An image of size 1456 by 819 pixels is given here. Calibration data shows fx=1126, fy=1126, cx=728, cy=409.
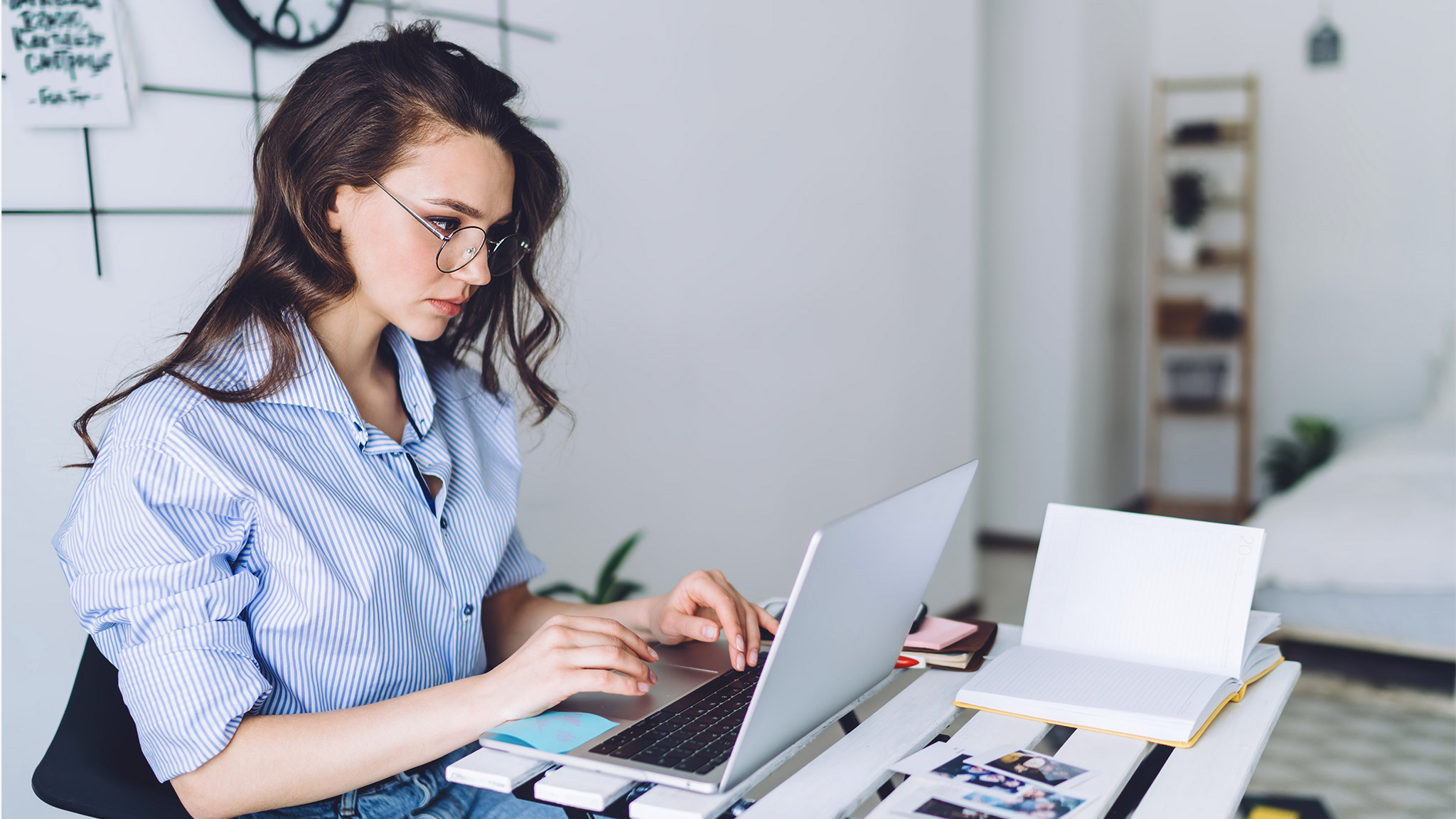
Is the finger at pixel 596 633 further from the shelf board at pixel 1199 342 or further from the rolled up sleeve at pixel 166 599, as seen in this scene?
the shelf board at pixel 1199 342

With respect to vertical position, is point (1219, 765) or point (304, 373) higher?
point (304, 373)

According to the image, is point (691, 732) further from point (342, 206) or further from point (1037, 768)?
point (342, 206)

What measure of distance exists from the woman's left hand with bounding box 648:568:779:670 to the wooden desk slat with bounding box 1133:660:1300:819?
1.43ft

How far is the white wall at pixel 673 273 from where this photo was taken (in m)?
1.47

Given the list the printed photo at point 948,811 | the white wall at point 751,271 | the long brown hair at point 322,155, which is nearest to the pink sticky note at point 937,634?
the printed photo at point 948,811

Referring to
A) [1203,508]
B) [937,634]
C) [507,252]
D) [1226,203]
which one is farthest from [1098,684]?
[1203,508]

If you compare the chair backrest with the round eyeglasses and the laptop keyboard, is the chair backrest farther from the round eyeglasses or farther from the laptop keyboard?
the round eyeglasses

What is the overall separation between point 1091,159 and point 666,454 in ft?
10.0

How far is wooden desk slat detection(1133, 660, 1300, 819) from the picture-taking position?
929mm

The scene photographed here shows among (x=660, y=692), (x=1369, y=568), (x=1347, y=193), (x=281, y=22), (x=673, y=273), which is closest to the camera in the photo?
(x=660, y=692)

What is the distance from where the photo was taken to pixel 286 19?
1672 millimetres

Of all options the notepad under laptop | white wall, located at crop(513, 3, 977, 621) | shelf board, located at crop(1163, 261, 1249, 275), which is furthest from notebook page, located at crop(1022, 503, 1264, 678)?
shelf board, located at crop(1163, 261, 1249, 275)

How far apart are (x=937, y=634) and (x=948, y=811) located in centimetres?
42

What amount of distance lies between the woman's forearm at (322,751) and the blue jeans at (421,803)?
79mm
